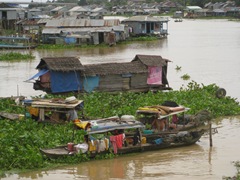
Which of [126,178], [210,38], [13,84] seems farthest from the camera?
[210,38]

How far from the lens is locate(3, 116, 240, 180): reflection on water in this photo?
434 inches

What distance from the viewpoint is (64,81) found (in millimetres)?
17266

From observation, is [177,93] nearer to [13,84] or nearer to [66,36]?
[13,84]

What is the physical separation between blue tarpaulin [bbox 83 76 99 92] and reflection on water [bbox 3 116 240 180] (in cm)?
541

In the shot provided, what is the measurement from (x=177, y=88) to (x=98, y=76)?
14.5ft

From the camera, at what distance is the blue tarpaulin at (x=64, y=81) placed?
677 inches

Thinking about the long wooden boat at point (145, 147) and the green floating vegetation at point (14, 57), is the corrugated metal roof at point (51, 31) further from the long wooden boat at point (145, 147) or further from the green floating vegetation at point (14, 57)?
the long wooden boat at point (145, 147)

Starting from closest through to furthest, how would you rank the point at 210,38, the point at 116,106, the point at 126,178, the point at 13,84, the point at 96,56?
the point at 126,178 < the point at 116,106 < the point at 13,84 < the point at 96,56 < the point at 210,38

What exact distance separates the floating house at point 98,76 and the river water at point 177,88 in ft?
8.13

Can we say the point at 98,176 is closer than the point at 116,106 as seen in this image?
Yes

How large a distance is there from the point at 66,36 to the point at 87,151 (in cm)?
2755

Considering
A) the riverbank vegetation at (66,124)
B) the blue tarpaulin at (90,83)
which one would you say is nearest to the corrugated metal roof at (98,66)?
the blue tarpaulin at (90,83)

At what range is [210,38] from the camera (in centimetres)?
4559

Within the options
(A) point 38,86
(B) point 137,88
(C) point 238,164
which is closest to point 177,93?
(B) point 137,88
